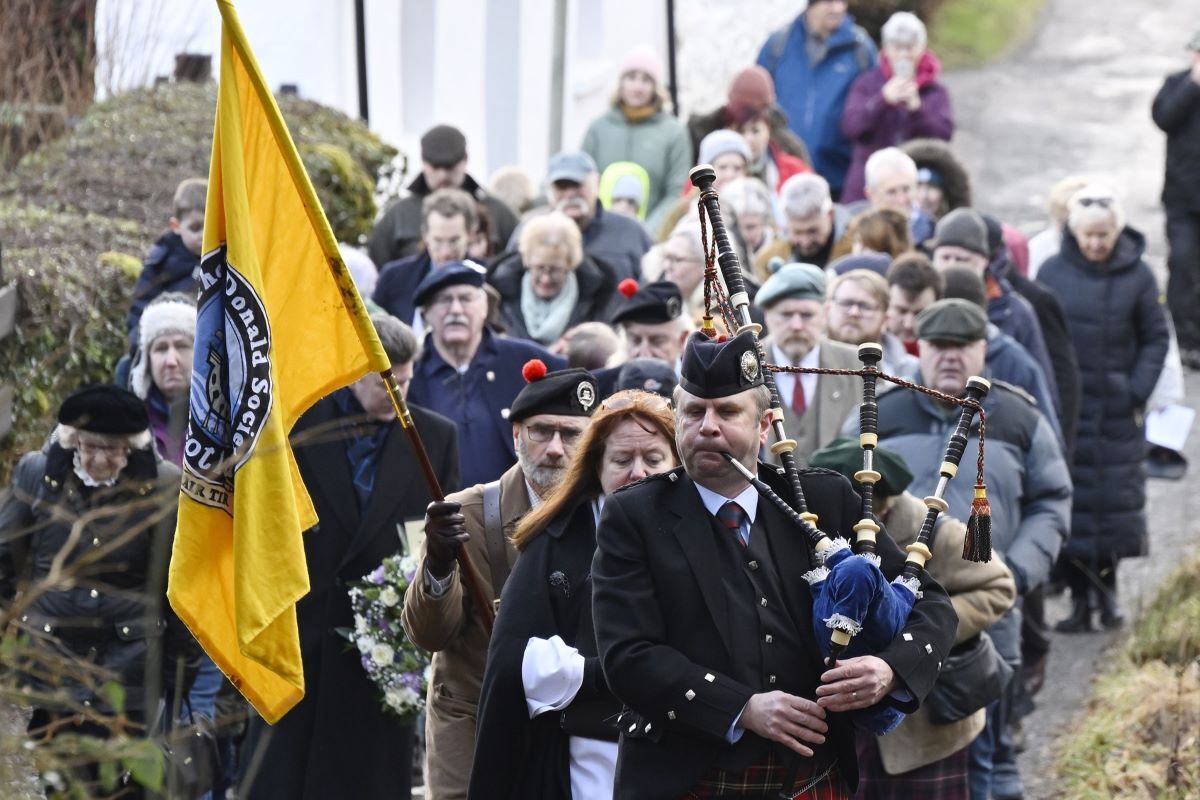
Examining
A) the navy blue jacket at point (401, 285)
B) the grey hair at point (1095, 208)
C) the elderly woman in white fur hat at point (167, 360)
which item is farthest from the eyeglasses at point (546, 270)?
the grey hair at point (1095, 208)

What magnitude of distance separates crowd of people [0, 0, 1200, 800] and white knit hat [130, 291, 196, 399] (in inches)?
0.7

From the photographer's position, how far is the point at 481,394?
30.6 feet

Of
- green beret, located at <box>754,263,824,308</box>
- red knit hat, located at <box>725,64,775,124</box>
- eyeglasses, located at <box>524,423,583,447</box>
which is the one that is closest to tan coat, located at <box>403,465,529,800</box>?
eyeglasses, located at <box>524,423,583,447</box>

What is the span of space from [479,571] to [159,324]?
2.71m

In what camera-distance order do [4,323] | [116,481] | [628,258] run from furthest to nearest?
[628,258] < [4,323] < [116,481]

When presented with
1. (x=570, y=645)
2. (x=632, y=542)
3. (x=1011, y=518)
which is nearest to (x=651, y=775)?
(x=632, y=542)

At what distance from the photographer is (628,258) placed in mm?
12500

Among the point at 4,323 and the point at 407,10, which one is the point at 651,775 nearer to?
the point at 4,323

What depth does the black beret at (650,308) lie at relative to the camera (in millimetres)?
9133

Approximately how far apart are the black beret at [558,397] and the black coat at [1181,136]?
10782 millimetres

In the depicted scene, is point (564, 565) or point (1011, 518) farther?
point (1011, 518)

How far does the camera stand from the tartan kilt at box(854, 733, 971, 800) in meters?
7.55

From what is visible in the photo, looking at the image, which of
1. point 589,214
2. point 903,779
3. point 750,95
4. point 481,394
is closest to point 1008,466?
point 903,779

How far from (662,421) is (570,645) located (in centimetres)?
65
